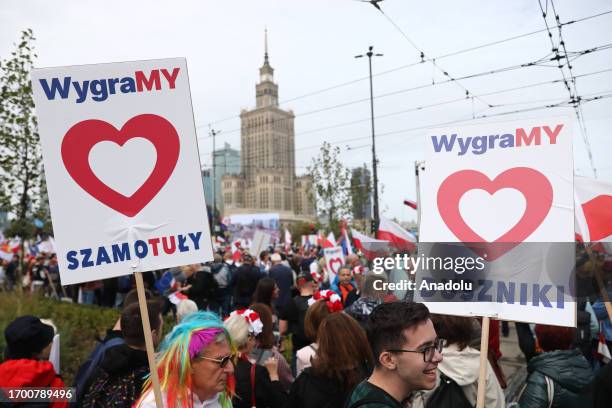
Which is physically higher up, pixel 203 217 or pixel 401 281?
pixel 203 217

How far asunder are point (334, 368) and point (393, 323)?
120 centimetres

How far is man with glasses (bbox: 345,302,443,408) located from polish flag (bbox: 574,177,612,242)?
176 cm

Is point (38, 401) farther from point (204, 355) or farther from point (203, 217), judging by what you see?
point (203, 217)

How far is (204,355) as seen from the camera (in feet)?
8.22

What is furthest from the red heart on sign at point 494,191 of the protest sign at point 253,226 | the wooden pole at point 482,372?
the protest sign at point 253,226

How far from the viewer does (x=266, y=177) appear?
127312 mm

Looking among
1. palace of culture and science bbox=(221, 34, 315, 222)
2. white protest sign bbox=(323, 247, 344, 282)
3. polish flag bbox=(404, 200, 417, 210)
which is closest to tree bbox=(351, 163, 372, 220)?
polish flag bbox=(404, 200, 417, 210)

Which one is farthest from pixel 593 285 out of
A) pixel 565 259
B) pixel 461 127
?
pixel 461 127

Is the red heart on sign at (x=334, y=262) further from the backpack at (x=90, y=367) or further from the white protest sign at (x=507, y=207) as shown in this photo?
the white protest sign at (x=507, y=207)

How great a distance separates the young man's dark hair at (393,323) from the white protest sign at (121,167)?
0.97m

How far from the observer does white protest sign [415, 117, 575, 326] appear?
274 cm

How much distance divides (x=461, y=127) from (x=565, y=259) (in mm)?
998

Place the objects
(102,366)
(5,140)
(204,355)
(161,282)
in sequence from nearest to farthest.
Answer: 1. (204,355)
2. (102,366)
3. (161,282)
4. (5,140)

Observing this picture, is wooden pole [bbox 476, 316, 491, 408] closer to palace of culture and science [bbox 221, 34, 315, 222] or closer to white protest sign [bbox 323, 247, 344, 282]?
white protest sign [bbox 323, 247, 344, 282]
